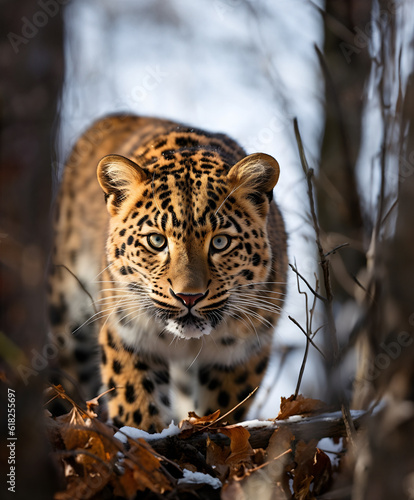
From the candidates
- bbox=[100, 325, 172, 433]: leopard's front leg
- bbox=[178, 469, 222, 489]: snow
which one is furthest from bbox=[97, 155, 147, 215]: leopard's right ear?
bbox=[178, 469, 222, 489]: snow

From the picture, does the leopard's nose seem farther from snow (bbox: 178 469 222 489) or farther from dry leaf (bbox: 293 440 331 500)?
snow (bbox: 178 469 222 489)

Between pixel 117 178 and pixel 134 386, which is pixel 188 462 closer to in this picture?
pixel 134 386

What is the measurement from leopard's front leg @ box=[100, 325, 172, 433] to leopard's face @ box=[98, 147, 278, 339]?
13.3 inches

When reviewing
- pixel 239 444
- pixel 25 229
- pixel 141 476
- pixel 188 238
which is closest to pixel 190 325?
pixel 188 238

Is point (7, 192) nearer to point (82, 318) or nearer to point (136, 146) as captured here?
point (136, 146)

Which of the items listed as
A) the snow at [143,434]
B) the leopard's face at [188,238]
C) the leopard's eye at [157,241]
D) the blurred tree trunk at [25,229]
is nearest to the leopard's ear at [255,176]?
the leopard's face at [188,238]

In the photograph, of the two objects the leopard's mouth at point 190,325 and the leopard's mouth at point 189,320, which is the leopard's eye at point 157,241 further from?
the leopard's mouth at point 190,325

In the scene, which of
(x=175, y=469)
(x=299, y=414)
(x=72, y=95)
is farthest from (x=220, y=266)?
(x=72, y=95)

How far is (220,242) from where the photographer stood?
16.2 feet

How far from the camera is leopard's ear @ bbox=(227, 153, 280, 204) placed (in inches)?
199

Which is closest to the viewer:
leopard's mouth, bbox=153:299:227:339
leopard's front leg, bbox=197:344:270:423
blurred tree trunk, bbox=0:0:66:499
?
blurred tree trunk, bbox=0:0:66:499

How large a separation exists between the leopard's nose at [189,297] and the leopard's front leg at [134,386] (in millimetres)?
972

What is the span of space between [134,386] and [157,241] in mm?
1306

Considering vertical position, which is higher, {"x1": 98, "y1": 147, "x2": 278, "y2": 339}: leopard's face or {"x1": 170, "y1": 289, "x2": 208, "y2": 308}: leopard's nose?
{"x1": 98, "y1": 147, "x2": 278, "y2": 339}: leopard's face
